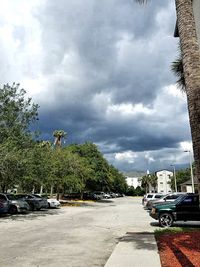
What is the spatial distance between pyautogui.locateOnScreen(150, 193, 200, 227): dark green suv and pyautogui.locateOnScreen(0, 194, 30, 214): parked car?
11.8 m

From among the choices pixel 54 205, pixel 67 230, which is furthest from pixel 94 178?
pixel 67 230

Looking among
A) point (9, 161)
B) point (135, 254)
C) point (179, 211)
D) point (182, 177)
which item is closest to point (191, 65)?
point (135, 254)

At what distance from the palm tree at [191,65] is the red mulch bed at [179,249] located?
3470 millimetres

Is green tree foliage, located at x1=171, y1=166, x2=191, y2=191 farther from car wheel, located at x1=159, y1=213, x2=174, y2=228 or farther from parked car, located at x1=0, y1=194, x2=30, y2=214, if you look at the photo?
car wheel, located at x1=159, y1=213, x2=174, y2=228

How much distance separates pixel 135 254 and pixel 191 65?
583 centimetres

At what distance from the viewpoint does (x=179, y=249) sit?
10.9m

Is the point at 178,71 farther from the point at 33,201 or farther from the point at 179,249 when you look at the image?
the point at 33,201

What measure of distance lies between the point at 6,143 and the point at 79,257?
43.6 ft

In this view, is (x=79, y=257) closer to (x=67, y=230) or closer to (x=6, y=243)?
(x=6, y=243)

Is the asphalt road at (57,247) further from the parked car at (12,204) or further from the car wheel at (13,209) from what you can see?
the car wheel at (13,209)

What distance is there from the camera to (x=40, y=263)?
9.05 metres

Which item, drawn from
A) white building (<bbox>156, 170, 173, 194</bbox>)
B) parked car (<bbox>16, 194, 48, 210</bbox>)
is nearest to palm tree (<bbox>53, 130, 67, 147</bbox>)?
parked car (<bbox>16, 194, 48, 210</bbox>)

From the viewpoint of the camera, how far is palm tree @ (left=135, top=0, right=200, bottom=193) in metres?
6.54

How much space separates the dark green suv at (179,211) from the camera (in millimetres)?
17672
